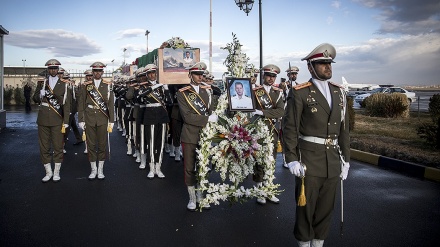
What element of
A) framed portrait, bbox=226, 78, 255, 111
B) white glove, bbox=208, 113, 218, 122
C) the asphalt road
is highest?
framed portrait, bbox=226, 78, 255, 111

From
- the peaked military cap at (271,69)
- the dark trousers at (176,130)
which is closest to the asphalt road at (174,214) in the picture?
the dark trousers at (176,130)

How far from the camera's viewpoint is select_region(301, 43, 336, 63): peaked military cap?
3691mm

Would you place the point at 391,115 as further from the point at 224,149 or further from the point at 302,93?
the point at 302,93

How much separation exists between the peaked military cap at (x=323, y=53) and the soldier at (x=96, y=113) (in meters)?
5.21

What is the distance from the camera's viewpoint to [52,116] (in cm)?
742

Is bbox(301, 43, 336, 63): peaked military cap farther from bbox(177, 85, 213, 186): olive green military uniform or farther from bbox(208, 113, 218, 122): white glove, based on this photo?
bbox(177, 85, 213, 186): olive green military uniform

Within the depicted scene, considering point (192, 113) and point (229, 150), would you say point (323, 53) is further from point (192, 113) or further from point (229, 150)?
point (192, 113)

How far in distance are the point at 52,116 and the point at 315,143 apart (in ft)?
Answer: 18.7

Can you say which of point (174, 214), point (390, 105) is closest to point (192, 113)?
point (174, 214)

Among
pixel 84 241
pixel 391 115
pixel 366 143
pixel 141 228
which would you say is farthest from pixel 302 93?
pixel 391 115

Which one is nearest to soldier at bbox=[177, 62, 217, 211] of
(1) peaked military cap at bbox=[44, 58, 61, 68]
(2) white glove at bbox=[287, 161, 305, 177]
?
(2) white glove at bbox=[287, 161, 305, 177]

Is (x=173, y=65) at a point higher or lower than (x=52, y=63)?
higher

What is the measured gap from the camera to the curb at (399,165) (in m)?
7.65

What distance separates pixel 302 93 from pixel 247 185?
3771 mm
